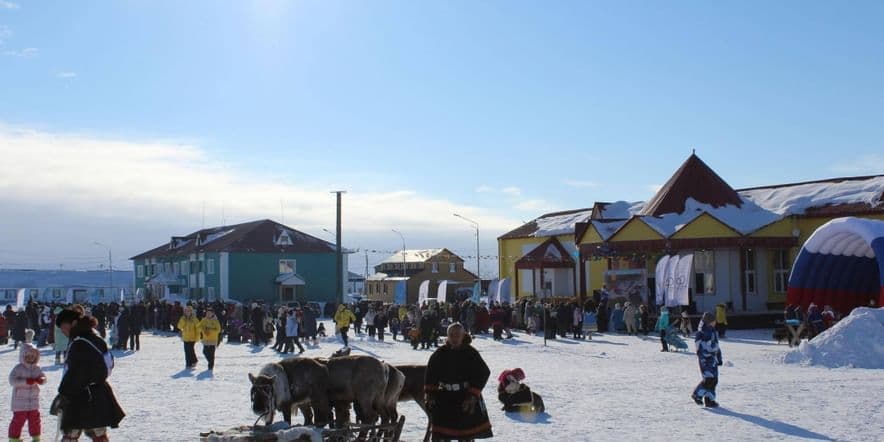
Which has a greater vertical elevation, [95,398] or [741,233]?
[741,233]

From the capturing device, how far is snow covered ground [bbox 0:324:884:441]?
13000 millimetres

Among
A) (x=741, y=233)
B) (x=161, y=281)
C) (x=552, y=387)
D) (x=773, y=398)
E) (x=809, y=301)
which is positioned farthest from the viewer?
(x=161, y=281)

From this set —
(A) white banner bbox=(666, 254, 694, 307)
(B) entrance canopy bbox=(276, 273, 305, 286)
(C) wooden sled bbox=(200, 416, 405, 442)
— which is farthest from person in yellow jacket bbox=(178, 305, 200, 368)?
(B) entrance canopy bbox=(276, 273, 305, 286)

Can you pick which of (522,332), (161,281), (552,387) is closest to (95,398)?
(552,387)

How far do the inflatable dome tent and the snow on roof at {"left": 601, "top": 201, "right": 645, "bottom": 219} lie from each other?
618 inches

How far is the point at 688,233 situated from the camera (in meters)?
38.1

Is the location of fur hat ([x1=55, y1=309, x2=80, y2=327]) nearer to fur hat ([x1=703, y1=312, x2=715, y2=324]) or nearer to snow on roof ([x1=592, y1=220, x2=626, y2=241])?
fur hat ([x1=703, y1=312, x2=715, y2=324])

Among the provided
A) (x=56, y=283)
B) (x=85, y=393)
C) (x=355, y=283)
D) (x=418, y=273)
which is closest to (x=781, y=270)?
(x=85, y=393)

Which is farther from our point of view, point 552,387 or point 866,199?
point 866,199

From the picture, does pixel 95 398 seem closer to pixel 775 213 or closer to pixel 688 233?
pixel 688 233

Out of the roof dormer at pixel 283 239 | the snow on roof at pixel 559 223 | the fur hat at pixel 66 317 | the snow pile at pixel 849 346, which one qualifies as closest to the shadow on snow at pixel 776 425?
the snow pile at pixel 849 346

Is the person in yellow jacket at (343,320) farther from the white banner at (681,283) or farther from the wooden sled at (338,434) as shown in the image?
the wooden sled at (338,434)

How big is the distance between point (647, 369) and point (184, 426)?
11850 millimetres

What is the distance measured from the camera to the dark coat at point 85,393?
30.8 ft
